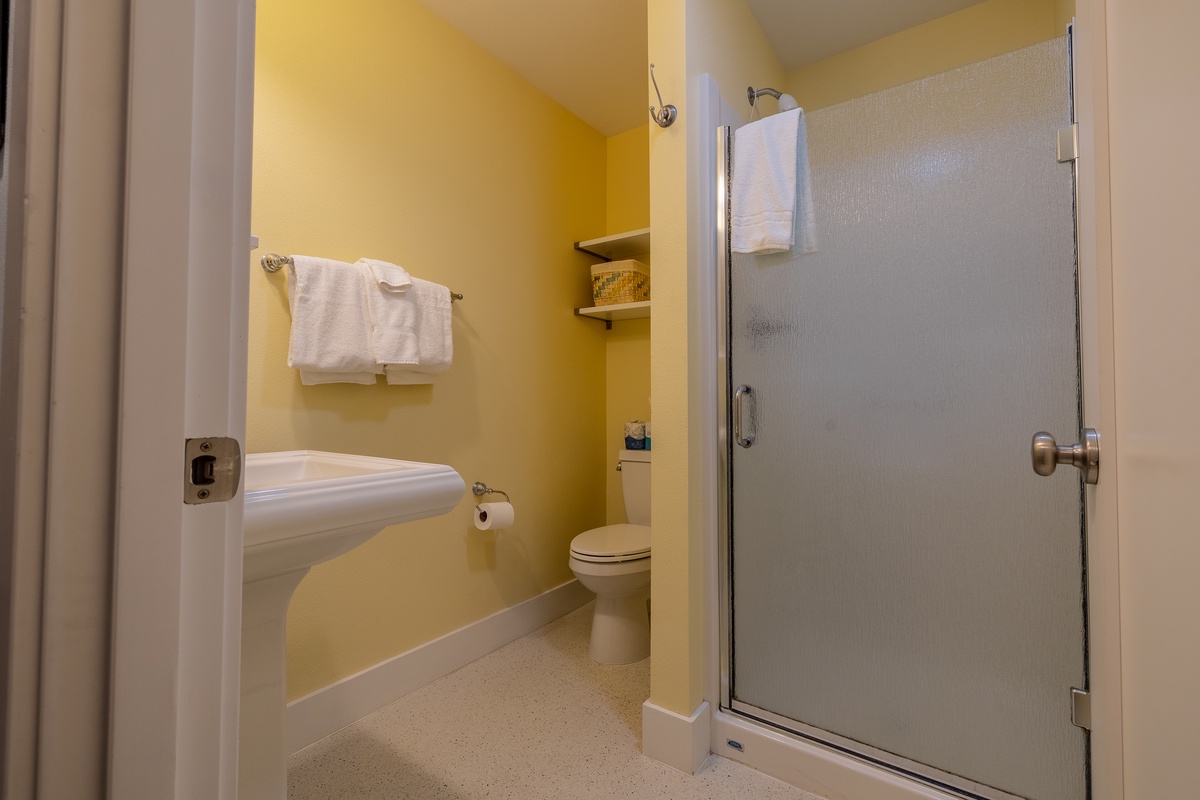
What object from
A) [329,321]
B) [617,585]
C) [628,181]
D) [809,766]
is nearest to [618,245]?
[628,181]

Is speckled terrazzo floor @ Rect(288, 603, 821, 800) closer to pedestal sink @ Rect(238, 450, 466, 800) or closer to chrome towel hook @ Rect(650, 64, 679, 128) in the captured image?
pedestal sink @ Rect(238, 450, 466, 800)

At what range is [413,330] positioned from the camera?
5.49ft

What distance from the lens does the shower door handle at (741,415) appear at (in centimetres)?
146

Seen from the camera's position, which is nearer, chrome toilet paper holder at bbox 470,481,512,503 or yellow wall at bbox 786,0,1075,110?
yellow wall at bbox 786,0,1075,110

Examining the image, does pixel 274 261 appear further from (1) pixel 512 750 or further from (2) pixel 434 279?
(1) pixel 512 750

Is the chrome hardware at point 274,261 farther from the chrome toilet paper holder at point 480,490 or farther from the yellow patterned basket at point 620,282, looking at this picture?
the yellow patterned basket at point 620,282

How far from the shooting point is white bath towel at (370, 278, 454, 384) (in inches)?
63.0

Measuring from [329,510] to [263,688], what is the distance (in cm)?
42

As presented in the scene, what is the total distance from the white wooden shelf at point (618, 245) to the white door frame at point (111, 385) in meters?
2.04

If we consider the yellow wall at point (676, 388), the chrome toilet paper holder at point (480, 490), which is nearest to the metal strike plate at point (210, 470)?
the yellow wall at point (676, 388)

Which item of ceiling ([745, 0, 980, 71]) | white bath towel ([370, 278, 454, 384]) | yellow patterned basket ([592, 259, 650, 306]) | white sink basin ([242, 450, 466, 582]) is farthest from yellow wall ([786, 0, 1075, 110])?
white sink basin ([242, 450, 466, 582])

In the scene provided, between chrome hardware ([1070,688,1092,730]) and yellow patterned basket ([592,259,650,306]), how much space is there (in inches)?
73.8

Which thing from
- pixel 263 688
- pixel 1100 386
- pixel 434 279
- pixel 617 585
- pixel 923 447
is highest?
pixel 434 279

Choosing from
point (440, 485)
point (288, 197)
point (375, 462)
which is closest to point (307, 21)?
point (288, 197)
